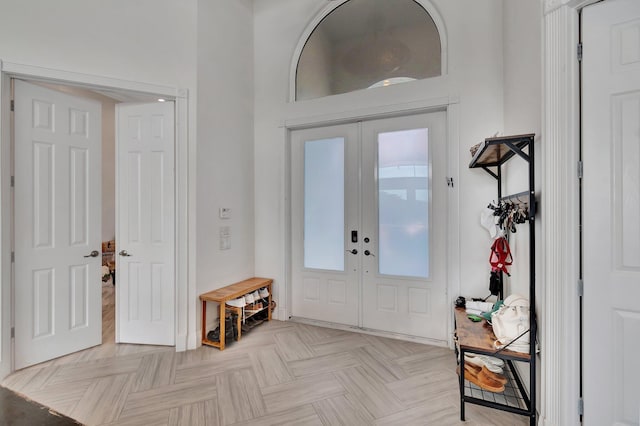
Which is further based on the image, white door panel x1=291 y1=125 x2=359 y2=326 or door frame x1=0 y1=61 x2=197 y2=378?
white door panel x1=291 y1=125 x2=359 y2=326

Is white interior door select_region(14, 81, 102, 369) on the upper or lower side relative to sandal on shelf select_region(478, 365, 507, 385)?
upper

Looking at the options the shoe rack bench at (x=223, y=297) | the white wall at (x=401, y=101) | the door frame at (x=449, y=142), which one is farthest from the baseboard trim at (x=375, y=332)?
the shoe rack bench at (x=223, y=297)

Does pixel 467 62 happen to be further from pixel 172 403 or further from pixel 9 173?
pixel 9 173

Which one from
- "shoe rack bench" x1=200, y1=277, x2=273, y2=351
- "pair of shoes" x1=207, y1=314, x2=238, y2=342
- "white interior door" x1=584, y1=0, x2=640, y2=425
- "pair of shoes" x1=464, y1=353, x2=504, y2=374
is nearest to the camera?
"white interior door" x1=584, y1=0, x2=640, y2=425

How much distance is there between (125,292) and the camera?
9.93 ft

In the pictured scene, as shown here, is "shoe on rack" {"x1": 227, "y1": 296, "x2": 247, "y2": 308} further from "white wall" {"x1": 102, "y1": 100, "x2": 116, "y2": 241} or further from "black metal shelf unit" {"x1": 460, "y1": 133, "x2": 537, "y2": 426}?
"white wall" {"x1": 102, "y1": 100, "x2": 116, "y2": 241}

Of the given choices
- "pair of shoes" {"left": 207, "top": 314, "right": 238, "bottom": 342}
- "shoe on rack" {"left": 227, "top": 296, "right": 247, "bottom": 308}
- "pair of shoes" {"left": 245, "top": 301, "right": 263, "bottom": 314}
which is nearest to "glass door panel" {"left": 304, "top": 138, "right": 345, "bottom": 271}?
"pair of shoes" {"left": 245, "top": 301, "right": 263, "bottom": 314}

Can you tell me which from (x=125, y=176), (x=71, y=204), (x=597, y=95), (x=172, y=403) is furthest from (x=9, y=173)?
(x=597, y=95)

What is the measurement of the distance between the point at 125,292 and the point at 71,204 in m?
0.98

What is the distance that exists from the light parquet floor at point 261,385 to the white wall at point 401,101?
0.92 meters

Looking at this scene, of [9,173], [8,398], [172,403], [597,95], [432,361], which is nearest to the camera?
[8,398]

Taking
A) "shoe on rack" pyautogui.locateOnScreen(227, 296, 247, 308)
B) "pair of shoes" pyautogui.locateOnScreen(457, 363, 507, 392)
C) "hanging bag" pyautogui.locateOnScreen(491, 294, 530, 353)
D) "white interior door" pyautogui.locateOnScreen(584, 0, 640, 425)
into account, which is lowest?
"pair of shoes" pyautogui.locateOnScreen(457, 363, 507, 392)

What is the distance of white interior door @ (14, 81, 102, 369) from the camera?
2488mm

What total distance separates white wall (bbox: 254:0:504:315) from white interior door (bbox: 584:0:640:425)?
1.16 meters
